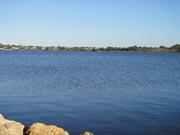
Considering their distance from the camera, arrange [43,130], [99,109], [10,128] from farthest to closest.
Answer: [99,109] < [10,128] < [43,130]

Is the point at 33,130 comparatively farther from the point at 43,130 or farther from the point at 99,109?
the point at 99,109

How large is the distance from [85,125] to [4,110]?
25.4 ft

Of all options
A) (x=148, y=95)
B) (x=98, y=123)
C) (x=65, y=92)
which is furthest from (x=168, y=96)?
(x=98, y=123)

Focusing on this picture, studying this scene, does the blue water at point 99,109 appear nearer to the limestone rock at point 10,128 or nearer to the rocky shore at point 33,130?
the rocky shore at point 33,130

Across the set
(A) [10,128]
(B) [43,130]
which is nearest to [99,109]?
(B) [43,130]

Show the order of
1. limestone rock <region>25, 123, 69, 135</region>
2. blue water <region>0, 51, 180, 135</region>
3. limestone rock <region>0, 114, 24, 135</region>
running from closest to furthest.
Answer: limestone rock <region>25, 123, 69, 135</region> → limestone rock <region>0, 114, 24, 135</region> → blue water <region>0, 51, 180, 135</region>

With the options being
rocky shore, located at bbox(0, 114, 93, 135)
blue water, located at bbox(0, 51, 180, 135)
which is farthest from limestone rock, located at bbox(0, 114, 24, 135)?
blue water, located at bbox(0, 51, 180, 135)

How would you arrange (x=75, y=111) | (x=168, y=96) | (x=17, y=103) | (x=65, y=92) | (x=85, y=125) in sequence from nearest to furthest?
1. (x=85, y=125)
2. (x=75, y=111)
3. (x=17, y=103)
4. (x=168, y=96)
5. (x=65, y=92)

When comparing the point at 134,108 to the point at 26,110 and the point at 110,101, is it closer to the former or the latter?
the point at 110,101

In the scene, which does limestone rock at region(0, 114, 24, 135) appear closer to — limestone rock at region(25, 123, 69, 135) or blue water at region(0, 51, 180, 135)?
limestone rock at region(25, 123, 69, 135)

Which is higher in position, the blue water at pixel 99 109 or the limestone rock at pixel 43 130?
the limestone rock at pixel 43 130

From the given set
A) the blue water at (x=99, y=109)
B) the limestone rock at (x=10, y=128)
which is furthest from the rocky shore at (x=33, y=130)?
the blue water at (x=99, y=109)

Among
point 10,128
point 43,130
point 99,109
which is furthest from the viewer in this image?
point 99,109

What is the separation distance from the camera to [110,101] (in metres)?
30.9
